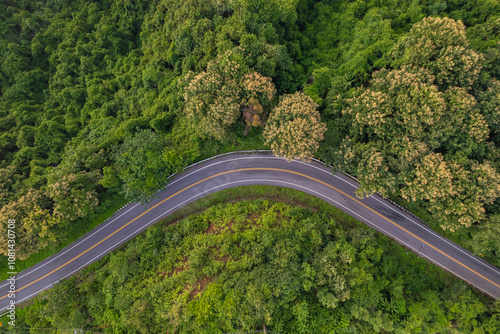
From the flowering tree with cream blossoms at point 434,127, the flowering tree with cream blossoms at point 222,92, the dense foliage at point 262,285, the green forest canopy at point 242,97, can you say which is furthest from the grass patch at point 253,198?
the flowering tree with cream blossoms at point 222,92

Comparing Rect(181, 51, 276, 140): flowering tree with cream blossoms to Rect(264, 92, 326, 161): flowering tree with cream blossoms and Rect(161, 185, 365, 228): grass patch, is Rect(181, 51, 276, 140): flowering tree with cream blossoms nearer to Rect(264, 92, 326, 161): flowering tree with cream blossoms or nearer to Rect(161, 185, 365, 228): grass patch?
Rect(264, 92, 326, 161): flowering tree with cream blossoms

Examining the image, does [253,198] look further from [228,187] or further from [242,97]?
[242,97]

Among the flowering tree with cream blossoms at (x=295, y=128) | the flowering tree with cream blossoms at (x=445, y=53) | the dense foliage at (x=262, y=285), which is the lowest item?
the dense foliage at (x=262, y=285)

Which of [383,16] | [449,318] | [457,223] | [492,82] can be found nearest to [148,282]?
[449,318]

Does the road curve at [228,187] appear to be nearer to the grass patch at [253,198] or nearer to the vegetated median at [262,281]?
the grass patch at [253,198]

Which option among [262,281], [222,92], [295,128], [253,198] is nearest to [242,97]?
[222,92]

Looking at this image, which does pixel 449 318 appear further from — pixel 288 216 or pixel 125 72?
pixel 125 72
